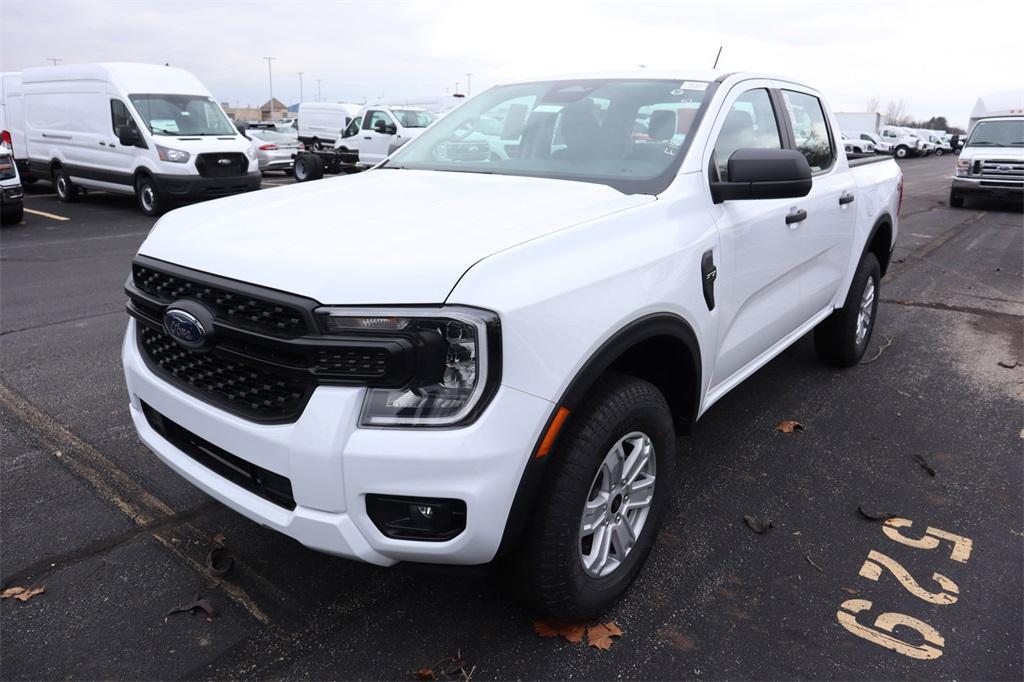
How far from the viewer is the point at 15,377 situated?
4789 millimetres

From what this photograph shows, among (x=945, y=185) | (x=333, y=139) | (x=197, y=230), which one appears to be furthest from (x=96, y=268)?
(x=945, y=185)

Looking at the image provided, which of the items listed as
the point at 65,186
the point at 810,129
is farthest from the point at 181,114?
the point at 810,129

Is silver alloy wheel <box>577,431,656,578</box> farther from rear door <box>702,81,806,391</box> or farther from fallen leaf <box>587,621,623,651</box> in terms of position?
rear door <box>702,81,806,391</box>

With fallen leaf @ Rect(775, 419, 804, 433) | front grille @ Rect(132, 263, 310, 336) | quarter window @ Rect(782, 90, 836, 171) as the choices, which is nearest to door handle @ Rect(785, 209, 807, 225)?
quarter window @ Rect(782, 90, 836, 171)

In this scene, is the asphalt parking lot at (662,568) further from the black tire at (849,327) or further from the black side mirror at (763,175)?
the black side mirror at (763,175)

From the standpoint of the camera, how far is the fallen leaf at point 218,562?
2.81 meters

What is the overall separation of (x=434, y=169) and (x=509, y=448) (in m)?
1.93

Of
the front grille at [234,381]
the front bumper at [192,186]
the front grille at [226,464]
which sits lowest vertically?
the front bumper at [192,186]

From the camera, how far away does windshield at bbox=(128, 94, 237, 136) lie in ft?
42.3

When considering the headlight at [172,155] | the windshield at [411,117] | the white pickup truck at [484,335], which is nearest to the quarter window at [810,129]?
the white pickup truck at [484,335]

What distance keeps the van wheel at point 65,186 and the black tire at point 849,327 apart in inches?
567

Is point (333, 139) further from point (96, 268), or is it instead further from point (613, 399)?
point (613, 399)

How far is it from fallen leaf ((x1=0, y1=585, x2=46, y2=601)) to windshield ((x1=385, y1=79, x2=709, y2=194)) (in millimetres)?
2317

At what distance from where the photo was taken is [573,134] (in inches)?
134
